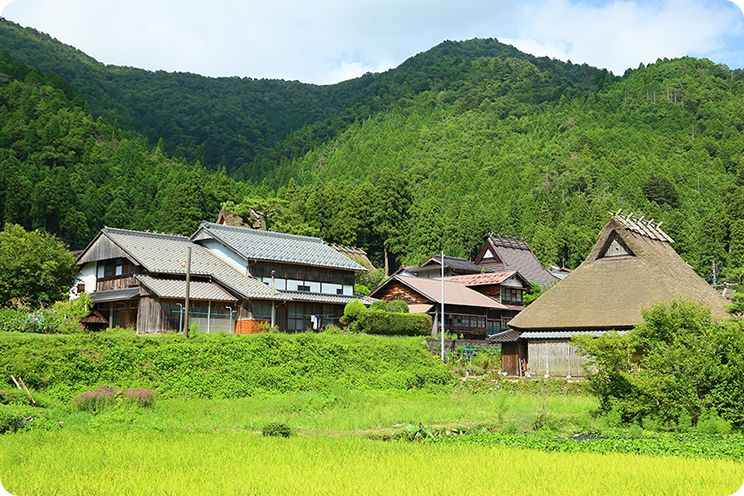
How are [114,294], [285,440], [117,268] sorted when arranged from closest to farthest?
[285,440] < [114,294] < [117,268]

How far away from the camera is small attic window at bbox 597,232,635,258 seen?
3294 cm

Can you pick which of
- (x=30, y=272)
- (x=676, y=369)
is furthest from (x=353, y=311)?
(x=676, y=369)

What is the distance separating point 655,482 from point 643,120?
371 feet

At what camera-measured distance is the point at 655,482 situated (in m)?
10.9

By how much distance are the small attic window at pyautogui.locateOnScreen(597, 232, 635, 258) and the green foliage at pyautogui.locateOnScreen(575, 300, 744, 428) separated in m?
14.2

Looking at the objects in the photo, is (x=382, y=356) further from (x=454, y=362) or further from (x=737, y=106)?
(x=737, y=106)

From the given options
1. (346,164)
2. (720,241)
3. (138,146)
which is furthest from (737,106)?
(138,146)

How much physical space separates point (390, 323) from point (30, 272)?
62.7 feet

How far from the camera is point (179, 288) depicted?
32.8 meters

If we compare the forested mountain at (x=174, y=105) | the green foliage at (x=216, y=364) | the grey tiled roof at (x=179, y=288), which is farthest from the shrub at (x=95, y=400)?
the forested mountain at (x=174, y=105)

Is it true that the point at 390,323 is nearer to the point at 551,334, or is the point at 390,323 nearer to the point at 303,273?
the point at 303,273

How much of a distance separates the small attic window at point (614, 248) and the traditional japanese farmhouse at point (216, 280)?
53.6ft

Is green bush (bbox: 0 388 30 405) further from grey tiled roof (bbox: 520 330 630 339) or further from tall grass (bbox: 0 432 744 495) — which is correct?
grey tiled roof (bbox: 520 330 630 339)

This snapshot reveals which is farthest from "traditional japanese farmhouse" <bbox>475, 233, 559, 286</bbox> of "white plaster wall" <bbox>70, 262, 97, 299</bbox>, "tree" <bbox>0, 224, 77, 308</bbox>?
"tree" <bbox>0, 224, 77, 308</bbox>
